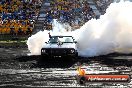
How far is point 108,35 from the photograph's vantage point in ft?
65.7

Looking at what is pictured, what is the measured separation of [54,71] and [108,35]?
7057mm

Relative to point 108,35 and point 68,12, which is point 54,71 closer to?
point 108,35

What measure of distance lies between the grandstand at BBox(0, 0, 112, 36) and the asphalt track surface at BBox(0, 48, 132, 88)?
669 inches

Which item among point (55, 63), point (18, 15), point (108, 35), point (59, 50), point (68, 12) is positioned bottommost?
point (55, 63)

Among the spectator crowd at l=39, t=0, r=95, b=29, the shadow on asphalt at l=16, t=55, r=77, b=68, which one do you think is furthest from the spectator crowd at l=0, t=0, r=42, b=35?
the shadow on asphalt at l=16, t=55, r=77, b=68

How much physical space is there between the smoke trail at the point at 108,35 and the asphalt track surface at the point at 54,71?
90cm

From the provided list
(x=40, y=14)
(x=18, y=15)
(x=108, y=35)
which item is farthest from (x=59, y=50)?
(x=40, y=14)

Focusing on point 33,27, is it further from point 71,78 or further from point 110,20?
point 71,78

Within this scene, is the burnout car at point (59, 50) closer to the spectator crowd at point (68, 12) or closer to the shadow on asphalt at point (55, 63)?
the shadow on asphalt at point (55, 63)

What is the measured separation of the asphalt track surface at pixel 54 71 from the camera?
35.2 ft

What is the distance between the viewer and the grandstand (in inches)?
1426

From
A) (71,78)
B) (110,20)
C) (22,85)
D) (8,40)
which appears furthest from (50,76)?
(8,40)

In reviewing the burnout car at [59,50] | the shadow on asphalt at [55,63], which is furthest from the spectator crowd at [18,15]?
the burnout car at [59,50]

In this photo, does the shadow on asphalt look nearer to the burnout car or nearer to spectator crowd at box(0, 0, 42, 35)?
the burnout car
